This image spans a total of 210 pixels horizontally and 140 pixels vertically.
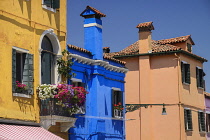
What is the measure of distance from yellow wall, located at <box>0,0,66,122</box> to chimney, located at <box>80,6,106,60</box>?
3185 mm

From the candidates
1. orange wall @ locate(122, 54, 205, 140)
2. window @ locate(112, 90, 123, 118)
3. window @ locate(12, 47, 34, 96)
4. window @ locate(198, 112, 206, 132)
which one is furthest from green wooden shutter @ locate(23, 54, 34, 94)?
window @ locate(198, 112, 206, 132)

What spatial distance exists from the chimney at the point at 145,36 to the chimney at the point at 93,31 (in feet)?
28.4

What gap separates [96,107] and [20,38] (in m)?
5.99

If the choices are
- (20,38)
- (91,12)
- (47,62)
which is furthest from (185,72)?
(20,38)

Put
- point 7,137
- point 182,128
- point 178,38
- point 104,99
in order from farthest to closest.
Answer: point 178,38
point 182,128
point 104,99
point 7,137

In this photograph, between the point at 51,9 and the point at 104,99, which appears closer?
the point at 51,9

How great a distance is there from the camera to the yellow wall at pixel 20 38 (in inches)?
773

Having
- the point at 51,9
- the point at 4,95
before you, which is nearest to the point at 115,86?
the point at 51,9

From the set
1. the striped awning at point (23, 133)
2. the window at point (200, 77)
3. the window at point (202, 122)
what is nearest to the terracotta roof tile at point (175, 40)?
the window at point (200, 77)

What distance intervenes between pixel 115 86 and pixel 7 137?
1075 centimetres

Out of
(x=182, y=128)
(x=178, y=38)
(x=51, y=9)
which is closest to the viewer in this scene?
(x=51, y=9)

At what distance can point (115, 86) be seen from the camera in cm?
2759

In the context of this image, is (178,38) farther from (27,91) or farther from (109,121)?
(27,91)

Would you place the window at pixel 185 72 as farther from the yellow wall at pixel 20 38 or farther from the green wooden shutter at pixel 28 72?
the green wooden shutter at pixel 28 72
